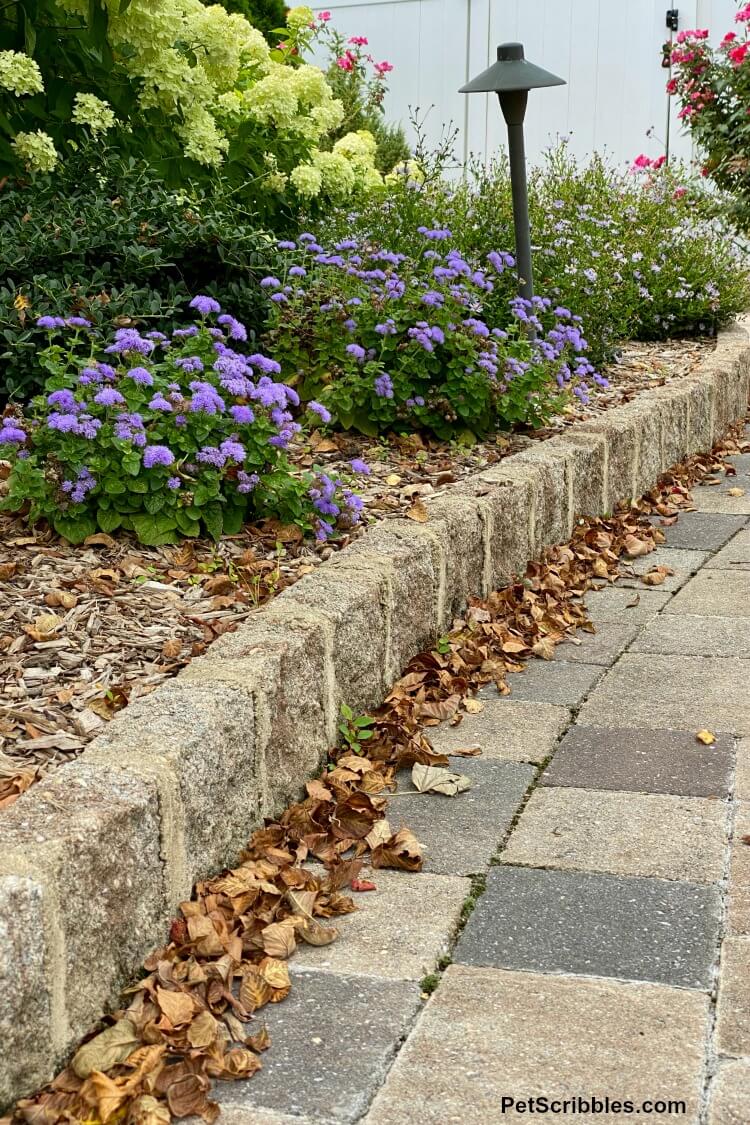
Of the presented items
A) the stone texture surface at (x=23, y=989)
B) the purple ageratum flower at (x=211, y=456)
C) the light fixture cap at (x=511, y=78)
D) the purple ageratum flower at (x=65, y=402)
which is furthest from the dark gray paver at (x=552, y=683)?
the light fixture cap at (x=511, y=78)

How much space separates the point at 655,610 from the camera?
12.9 ft

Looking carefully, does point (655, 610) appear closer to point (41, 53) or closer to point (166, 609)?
point (166, 609)

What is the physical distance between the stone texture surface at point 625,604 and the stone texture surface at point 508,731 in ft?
2.47

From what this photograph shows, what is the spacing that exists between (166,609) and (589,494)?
→ 211 cm

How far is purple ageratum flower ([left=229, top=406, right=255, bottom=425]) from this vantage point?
3.38m

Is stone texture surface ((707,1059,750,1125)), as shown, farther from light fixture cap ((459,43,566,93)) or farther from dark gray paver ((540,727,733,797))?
light fixture cap ((459,43,566,93))

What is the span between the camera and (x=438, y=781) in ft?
8.92

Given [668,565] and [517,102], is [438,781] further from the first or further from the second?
[517,102]

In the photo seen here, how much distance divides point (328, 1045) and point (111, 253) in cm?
323

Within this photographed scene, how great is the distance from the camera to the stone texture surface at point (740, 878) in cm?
213

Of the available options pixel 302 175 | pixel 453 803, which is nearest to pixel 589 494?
pixel 302 175

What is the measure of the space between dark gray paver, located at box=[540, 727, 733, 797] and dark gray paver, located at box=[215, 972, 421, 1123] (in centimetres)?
86

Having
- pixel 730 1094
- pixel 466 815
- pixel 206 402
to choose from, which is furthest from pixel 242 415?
pixel 730 1094

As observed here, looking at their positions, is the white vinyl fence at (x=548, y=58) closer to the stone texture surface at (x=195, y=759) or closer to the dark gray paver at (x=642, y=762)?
the dark gray paver at (x=642, y=762)
